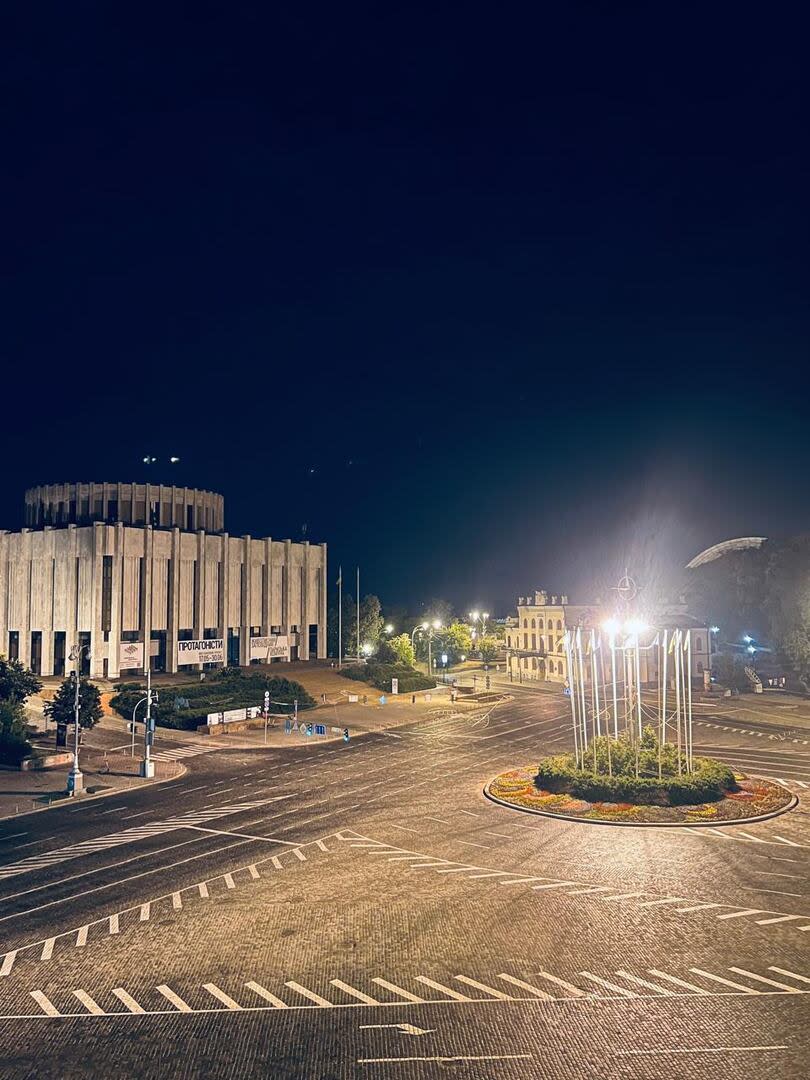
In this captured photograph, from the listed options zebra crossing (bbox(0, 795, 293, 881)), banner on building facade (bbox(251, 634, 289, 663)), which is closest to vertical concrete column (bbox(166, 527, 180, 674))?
banner on building facade (bbox(251, 634, 289, 663))

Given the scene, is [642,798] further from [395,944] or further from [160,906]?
[160,906]

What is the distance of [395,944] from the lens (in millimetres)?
22328

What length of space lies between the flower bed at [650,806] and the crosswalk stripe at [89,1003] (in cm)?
2308

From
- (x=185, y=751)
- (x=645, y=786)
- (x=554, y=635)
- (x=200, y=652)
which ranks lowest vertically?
(x=185, y=751)

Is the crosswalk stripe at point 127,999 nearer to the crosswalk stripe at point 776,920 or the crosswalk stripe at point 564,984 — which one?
the crosswalk stripe at point 564,984

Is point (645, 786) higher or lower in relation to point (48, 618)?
lower

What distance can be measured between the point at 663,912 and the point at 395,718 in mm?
49225

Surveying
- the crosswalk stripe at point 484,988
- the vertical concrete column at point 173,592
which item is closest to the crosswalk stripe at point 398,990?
the crosswalk stripe at point 484,988

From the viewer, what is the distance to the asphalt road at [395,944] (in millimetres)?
17062

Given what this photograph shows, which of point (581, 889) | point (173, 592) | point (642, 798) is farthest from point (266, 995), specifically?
point (173, 592)

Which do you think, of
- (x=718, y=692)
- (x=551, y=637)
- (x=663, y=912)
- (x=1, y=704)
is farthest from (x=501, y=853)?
(x=551, y=637)

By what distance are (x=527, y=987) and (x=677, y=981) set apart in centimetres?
399

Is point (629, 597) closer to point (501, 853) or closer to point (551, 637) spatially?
point (501, 853)

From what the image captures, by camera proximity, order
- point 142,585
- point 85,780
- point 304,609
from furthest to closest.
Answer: point 304,609, point 142,585, point 85,780
